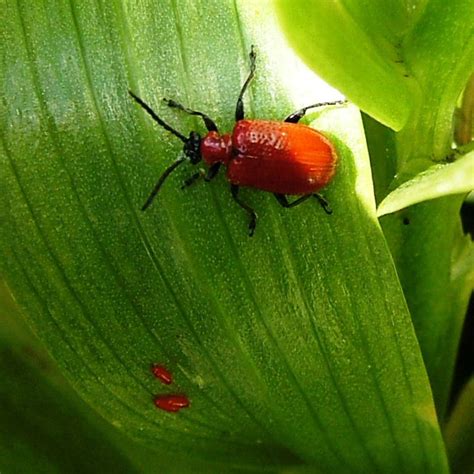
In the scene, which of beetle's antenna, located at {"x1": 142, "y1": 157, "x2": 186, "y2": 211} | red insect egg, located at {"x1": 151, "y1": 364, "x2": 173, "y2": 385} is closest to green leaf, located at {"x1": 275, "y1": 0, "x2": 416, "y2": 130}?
beetle's antenna, located at {"x1": 142, "y1": 157, "x2": 186, "y2": 211}

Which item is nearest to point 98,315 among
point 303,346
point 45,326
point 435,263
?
point 45,326

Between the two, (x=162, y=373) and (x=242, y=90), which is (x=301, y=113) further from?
(x=162, y=373)

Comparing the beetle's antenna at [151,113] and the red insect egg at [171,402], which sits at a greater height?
the beetle's antenna at [151,113]

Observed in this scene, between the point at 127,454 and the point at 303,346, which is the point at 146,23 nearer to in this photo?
the point at 303,346

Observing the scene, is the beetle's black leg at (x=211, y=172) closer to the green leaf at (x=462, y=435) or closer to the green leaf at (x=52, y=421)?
the green leaf at (x=52, y=421)

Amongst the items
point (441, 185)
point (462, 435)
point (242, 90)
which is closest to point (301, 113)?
point (242, 90)

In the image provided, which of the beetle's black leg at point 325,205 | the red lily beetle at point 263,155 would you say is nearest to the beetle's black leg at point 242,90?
the red lily beetle at point 263,155
